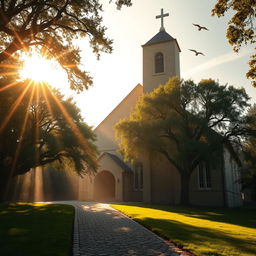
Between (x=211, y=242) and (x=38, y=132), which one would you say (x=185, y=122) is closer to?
(x=38, y=132)

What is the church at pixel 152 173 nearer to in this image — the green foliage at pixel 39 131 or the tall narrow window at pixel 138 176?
the tall narrow window at pixel 138 176

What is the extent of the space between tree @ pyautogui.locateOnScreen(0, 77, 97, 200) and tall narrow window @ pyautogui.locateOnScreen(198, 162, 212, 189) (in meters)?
11.1

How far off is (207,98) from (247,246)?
19.5 m

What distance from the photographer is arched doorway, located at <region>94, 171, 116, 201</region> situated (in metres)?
34.7

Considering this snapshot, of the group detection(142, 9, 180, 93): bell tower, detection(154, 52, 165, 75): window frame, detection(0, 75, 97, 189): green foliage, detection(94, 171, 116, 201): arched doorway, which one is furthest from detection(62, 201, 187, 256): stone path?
detection(154, 52, 165, 75): window frame

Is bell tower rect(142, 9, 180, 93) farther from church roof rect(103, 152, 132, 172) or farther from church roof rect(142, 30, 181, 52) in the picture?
church roof rect(103, 152, 132, 172)

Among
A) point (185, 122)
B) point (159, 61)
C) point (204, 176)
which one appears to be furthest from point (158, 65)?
point (204, 176)

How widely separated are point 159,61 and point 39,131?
55.4 ft

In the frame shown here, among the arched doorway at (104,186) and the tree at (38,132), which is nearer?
the tree at (38,132)

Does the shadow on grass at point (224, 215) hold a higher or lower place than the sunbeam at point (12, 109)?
lower

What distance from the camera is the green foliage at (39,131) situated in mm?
21125

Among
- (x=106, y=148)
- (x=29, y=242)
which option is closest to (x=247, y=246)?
(x=29, y=242)

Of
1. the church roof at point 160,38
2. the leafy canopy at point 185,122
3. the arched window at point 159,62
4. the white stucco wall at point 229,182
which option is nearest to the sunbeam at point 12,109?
the leafy canopy at point 185,122

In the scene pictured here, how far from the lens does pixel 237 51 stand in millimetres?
12930
